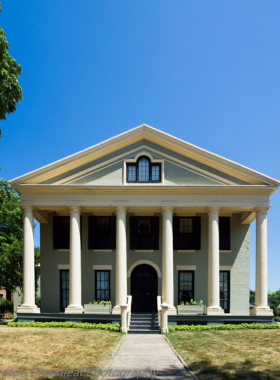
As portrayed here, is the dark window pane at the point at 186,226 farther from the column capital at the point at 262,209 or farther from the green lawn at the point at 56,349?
the green lawn at the point at 56,349

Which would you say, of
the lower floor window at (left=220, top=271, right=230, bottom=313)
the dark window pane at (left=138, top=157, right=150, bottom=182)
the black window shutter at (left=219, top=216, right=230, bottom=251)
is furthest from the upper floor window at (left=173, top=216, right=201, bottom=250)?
the dark window pane at (left=138, top=157, right=150, bottom=182)

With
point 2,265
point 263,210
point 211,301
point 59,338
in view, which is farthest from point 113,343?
point 2,265

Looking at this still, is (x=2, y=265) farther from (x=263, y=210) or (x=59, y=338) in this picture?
(x=263, y=210)

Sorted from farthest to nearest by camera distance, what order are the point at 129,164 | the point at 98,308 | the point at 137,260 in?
1. the point at 137,260
2. the point at 129,164
3. the point at 98,308

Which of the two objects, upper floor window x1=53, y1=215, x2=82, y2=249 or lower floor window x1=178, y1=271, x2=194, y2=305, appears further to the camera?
upper floor window x1=53, y1=215, x2=82, y2=249

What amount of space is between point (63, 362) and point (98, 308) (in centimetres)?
1157

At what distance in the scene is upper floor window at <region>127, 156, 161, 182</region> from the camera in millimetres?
25156

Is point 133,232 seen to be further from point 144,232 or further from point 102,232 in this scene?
point 102,232

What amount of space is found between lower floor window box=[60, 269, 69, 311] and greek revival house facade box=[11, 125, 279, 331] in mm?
67

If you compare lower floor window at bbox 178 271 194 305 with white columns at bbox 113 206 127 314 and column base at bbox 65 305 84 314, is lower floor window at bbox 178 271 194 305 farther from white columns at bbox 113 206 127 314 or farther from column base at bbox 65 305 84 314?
column base at bbox 65 305 84 314

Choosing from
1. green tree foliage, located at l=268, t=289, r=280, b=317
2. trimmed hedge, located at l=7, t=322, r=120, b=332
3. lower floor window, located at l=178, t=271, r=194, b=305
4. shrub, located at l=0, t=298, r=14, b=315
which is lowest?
green tree foliage, located at l=268, t=289, r=280, b=317

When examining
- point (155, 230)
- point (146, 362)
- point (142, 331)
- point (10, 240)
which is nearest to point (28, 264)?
point (142, 331)

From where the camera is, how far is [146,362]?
1284 cm

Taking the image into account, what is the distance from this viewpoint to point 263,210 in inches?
963
